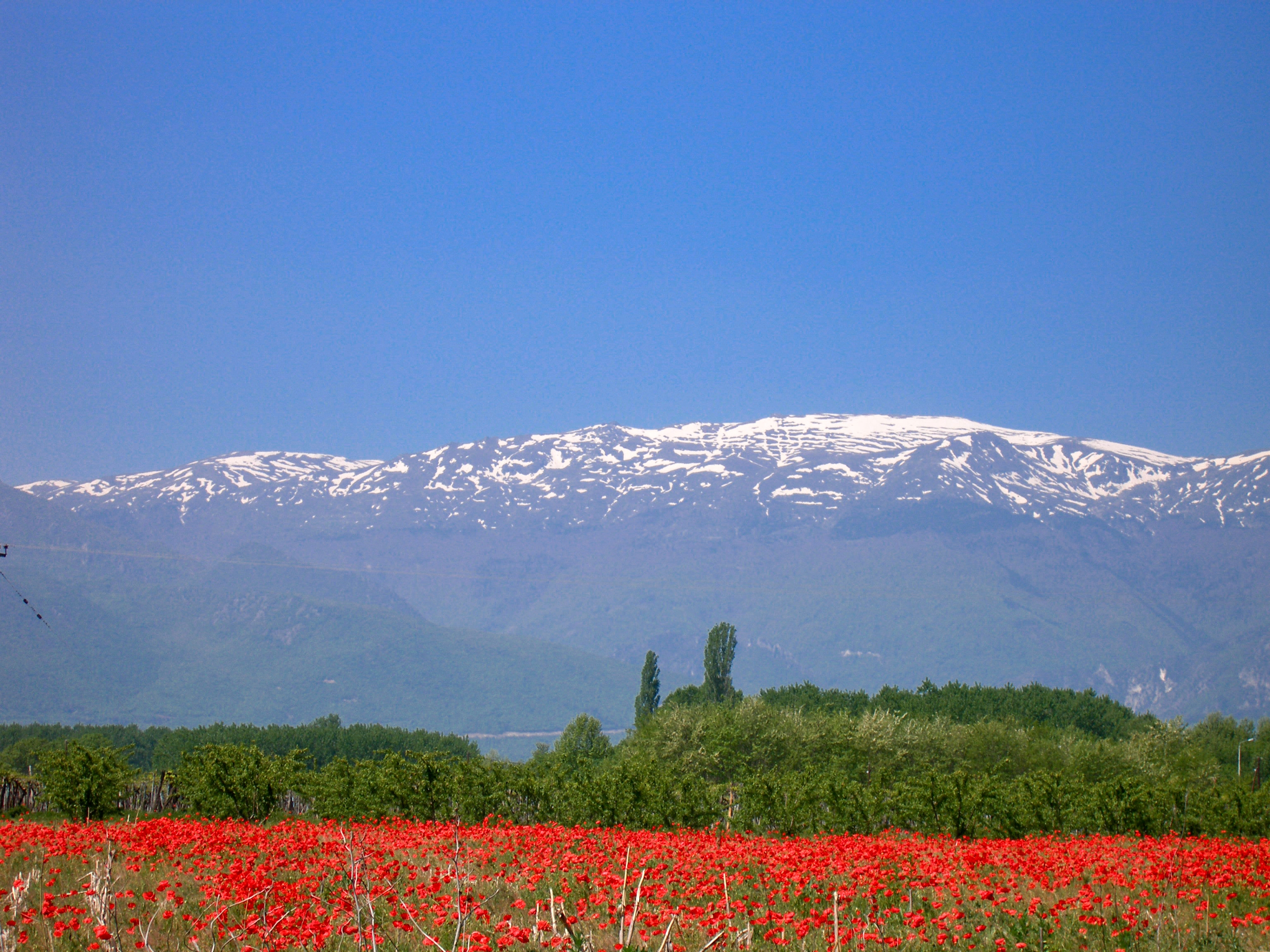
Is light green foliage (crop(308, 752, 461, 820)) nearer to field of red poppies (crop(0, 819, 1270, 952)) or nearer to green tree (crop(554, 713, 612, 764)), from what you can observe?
field of red poppies (crop(0, 819, 1270, 952))

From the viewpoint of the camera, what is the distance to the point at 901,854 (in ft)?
66.7

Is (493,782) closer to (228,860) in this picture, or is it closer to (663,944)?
(228,860)

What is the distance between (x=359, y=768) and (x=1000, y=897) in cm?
2395

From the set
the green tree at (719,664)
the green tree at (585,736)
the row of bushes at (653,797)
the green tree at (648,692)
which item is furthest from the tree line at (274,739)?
the row of bushes at (653,797)

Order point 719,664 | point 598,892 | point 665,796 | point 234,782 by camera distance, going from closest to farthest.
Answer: point 598,892, point 665,796, point 234,782, point 719,664

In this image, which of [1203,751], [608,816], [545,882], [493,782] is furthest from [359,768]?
[1203,751]

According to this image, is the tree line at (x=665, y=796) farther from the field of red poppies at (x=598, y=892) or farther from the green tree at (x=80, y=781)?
the field of red poppies at (x=598, y=892)

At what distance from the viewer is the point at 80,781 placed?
31.8m

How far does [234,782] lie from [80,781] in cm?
484

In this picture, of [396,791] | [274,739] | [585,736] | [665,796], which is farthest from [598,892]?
[274,739]

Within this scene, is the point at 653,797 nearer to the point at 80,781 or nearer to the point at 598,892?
the point at 598,892

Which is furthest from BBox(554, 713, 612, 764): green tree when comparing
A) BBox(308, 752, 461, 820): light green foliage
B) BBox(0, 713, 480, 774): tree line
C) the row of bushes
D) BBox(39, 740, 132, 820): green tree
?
BBox(39, 740, 132, 820): green tree

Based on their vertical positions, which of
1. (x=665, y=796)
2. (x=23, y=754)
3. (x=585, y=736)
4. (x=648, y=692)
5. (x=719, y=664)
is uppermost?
(x=719, y=664)

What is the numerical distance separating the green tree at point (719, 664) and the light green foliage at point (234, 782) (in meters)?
116
